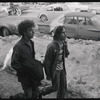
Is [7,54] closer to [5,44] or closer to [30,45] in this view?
[5,44]

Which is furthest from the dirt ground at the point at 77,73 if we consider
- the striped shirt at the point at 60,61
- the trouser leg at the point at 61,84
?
the striped shirt at the point at 60,61

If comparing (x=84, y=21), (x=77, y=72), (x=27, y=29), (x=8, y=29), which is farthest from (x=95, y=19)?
(x=27, y=29)

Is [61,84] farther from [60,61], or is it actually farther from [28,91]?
[28,91]

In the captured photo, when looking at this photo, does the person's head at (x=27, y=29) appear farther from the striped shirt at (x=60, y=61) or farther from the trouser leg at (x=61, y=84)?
the trouser leg at (x=61, y=84)

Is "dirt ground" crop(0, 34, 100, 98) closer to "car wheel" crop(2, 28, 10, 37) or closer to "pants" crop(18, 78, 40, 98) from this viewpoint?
"pants" crop(18, 78, 40, 98)

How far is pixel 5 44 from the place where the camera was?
8.64m

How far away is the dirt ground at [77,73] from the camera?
16.4 feet

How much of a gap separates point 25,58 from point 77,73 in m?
2.92

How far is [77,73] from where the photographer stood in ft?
20.4

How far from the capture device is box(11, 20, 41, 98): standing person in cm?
355

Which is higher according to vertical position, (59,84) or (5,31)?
(59,84)

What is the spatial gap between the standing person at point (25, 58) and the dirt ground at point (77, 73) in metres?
1.10

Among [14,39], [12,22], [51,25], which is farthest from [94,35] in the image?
[12,22]

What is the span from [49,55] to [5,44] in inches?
197
